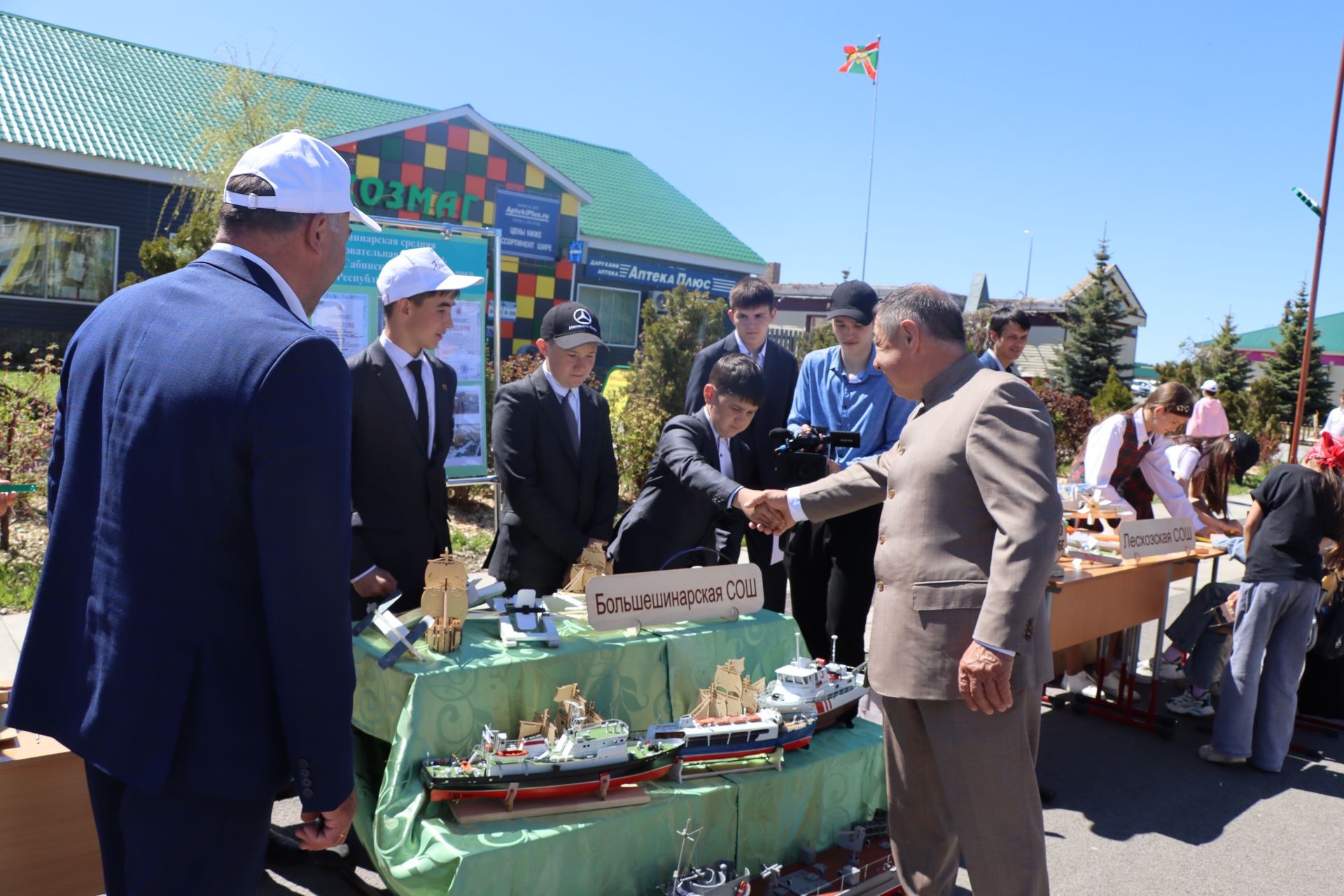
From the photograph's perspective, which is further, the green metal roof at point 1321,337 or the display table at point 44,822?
the green metal roof at point 1321,337

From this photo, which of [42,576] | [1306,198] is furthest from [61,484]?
[1306,198]

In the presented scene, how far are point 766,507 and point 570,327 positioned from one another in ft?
3.46

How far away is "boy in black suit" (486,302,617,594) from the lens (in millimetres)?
3609

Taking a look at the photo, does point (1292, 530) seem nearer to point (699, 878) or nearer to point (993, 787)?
point (993, 787)

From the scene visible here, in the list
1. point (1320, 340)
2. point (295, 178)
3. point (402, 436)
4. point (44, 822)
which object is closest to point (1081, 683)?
point (402, 436)

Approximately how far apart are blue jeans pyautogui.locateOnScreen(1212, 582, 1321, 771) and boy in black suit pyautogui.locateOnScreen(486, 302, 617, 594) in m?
3.31

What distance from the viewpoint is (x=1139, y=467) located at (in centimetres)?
568

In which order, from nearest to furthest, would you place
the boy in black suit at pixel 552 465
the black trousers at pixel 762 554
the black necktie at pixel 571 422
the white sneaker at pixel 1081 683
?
the boy in black suit at pixel 552 465 < the black necktie at pixel 571 422 < the black trousers at pixel 762 554 < the white sneaker at pixel 1081 683

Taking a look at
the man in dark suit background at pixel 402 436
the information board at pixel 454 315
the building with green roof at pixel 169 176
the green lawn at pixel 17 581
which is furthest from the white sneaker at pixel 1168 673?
the building with green roof at pixel 169 176

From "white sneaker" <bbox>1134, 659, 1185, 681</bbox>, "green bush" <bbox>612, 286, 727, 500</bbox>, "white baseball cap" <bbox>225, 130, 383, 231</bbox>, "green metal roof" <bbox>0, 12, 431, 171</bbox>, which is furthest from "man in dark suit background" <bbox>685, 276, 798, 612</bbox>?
"green metal roof" <bbox>0, 12, 431, 171</bbox>

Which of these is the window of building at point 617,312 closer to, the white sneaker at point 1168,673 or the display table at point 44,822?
the white sneaker at point 1168,673

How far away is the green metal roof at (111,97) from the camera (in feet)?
45.8

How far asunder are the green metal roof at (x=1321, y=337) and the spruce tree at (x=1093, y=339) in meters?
4.03

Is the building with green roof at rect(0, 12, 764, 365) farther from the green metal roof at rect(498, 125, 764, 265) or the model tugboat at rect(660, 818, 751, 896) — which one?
the model tugboat at rect(660, 818, 751, 896)
